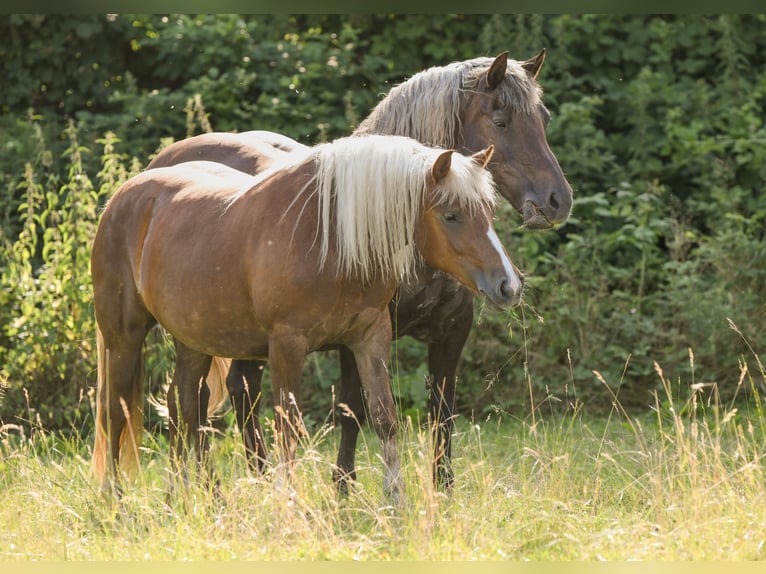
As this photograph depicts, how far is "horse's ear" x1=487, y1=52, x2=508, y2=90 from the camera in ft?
16.7

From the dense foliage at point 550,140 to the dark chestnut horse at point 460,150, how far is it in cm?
202

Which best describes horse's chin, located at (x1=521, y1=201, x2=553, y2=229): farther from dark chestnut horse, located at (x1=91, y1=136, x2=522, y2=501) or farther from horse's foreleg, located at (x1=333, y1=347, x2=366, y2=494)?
horse's foreleg, located at (x1=333, y1=347, x2=366, y2=494)

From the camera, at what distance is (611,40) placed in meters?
9.13

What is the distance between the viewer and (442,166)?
166 inches

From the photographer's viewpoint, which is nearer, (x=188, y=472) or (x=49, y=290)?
(x=188, y=472)

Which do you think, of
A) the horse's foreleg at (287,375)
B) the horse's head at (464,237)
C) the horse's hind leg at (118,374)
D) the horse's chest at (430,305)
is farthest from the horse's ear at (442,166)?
the horse's hind leg at (118,374)

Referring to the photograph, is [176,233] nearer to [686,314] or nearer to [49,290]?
[49,290]

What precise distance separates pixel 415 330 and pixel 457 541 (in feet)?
5.21

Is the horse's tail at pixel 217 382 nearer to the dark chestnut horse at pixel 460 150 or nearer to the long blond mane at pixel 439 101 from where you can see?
the dark chestnut horse at pixel 460 150

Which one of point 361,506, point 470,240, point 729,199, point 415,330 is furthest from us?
point 729,199

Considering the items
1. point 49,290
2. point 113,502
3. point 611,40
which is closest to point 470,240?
point 113,502

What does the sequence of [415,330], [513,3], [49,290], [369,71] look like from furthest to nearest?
[369,71]
[49,290]
[415,330]
[513,3]

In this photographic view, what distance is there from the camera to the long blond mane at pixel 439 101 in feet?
16.9

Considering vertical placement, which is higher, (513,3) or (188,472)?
(513,3)
